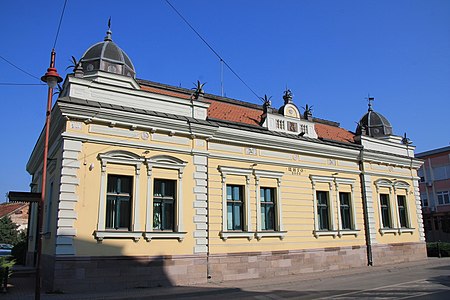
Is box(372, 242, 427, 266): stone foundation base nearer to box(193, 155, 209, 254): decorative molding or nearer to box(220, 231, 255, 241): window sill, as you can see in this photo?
box(220, 231, 255, 241): window sill

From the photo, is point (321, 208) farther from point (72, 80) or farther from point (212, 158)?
point (72, 80)

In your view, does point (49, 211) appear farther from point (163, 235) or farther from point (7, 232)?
point (7, 232)

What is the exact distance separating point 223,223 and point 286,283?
3.58 metres

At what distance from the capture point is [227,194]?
1781 centimetres

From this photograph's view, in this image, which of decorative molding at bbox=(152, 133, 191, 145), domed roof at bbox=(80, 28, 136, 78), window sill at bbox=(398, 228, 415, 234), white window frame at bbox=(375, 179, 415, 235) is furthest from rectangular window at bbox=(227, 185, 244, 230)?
window sill at bbox=(398, 228, 415, 234)

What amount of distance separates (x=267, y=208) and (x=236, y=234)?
256 centimetres

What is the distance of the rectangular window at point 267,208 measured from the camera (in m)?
18.8

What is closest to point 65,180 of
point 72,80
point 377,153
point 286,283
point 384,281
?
point 72,80

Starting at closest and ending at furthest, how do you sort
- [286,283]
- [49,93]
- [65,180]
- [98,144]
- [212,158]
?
[49,93] < [65,180] < [98,144] < [286,283] < [212,158]

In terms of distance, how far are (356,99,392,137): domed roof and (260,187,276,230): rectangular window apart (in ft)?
33.9

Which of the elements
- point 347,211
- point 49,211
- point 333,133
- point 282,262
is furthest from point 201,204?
point 333,133

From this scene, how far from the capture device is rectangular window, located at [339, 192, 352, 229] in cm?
2209

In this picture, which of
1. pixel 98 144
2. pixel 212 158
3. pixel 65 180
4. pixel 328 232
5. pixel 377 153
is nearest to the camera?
pixel 65 180

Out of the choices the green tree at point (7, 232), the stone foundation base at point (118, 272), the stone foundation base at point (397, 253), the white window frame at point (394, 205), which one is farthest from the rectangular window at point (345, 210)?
the green tree at point (7, 232)
